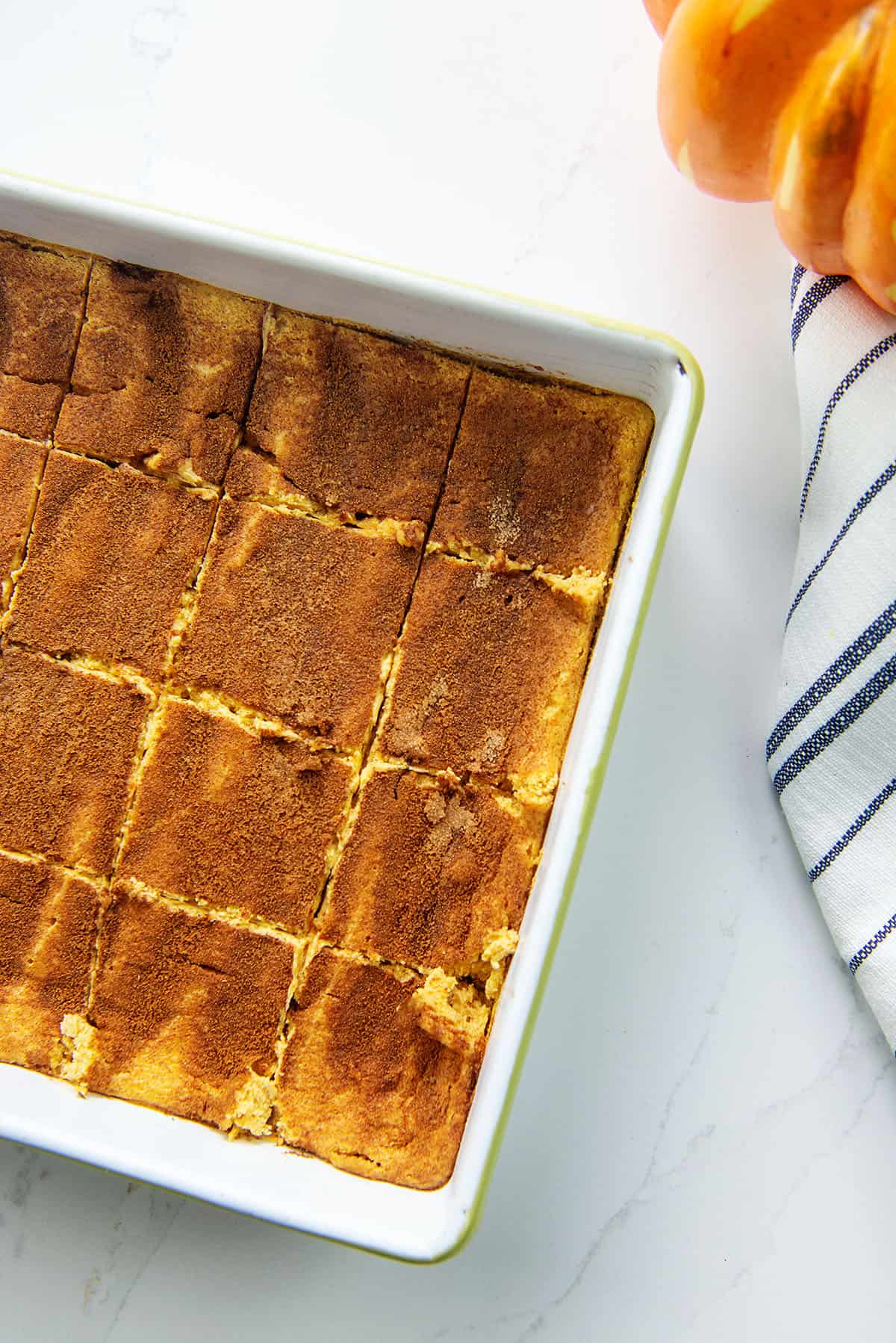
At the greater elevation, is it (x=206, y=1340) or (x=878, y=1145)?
(x=878, y=1145)

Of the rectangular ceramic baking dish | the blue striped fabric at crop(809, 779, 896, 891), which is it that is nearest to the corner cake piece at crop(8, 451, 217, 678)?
the rectangular ceramic baking dish

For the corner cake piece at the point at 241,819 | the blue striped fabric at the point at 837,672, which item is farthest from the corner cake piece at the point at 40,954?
the blue striped fabric at the point at 837,672

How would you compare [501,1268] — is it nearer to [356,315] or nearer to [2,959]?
[2,959]

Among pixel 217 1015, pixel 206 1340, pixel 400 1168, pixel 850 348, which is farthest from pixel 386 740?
pixel 206 1340

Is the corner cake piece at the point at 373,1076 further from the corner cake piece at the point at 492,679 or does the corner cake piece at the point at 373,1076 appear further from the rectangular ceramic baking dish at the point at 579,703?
the corner cake piece at the point at 492,679

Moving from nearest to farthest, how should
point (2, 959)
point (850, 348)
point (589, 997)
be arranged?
1. point (850, 348)
2. point (2, 959)
3. point (589, 997)

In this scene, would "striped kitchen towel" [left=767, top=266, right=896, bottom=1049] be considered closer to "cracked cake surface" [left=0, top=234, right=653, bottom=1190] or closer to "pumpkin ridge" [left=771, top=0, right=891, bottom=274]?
"pumpkin ridge" [left=771, top=0, right=891, bottom=274]

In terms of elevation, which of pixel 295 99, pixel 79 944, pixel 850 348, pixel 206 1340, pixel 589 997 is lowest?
pixel 206 1340
